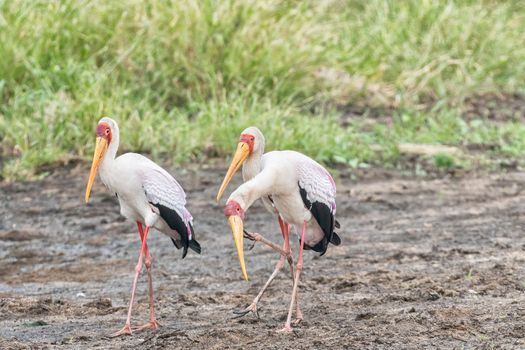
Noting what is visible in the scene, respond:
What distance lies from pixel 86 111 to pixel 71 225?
1647 millimetres

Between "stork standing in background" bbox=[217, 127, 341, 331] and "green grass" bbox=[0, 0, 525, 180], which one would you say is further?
"green grass" bbox=[0, 0, 525, 180]

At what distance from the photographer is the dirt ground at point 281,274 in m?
5.02

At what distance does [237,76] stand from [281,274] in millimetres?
4180

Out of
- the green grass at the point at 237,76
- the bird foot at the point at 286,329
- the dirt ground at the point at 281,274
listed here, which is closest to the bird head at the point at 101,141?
the dirt ground at the point at 281,274

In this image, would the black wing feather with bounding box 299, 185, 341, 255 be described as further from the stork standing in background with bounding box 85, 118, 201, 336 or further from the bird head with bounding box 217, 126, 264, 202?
the stork standing in background with bounding box 85, 118, 201, 336

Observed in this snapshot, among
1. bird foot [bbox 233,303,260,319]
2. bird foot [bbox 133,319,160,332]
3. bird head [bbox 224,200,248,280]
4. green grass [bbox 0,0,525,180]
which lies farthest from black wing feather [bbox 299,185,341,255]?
green grass [bbox 0,0,525,180]

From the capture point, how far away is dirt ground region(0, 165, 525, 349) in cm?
502

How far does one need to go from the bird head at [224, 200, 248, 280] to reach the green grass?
458 cm

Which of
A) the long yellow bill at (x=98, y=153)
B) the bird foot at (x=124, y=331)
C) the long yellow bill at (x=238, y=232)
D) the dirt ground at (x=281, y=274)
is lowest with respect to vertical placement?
the dirt ground at (x=281, y=274)

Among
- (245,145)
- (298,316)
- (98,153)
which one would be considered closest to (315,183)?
(245,145)

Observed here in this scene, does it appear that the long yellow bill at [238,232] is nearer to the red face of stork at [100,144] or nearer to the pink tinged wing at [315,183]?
the pink tinged wing at [315,183]

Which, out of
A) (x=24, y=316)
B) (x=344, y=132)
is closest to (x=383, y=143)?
(x=344, y=132)

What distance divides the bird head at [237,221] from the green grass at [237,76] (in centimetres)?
458

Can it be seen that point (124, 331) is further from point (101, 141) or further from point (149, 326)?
point (101, 141)
